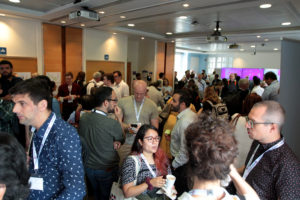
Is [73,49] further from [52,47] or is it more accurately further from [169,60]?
[169,60]

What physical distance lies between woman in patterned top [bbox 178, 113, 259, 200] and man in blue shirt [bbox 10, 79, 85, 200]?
0.67 metres

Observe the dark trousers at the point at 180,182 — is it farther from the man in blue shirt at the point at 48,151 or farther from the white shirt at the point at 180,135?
the man in blue shirt at the point at 48,151

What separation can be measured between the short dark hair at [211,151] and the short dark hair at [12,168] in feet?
2.49

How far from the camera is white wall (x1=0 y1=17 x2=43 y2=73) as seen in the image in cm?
593

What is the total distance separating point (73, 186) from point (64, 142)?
264mm

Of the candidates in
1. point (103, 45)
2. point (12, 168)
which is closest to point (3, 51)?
point (103, 45)

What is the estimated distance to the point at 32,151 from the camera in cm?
138

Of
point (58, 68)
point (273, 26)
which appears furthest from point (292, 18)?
point (58, 68)

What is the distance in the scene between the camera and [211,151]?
0.93 m

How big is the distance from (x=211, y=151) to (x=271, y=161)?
2.36ft

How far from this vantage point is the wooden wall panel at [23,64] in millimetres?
6355

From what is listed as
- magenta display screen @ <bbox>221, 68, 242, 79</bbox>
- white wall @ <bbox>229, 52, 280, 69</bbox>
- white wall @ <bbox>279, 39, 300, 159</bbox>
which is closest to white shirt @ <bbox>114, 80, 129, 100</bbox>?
white wall @ <bbox>279, 39, 300, 159</bbox>

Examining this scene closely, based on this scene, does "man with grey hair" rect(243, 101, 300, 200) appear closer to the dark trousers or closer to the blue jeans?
the dark trousers

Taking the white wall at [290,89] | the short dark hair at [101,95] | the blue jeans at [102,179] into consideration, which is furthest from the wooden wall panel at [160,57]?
the blue jeans at [102,179]
